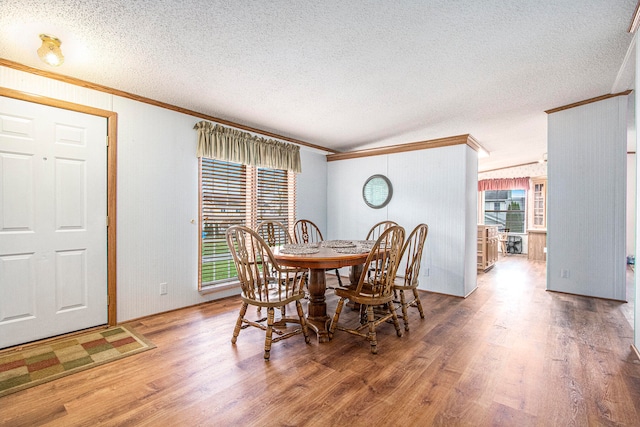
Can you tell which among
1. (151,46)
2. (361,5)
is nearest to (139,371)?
(151,46)

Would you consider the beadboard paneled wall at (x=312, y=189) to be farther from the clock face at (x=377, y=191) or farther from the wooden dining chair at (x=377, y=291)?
the wooden dining chair at (x=377, y=291)

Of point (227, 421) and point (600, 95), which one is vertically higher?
point (600, 95)

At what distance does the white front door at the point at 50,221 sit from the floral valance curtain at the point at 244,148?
1.02 meters

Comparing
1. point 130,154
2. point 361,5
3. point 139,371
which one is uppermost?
→ point 361,5

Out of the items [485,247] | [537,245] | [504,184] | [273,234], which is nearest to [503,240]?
[537,245]

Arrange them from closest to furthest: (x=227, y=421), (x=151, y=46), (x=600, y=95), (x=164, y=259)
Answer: (x=227, y=421), (x=151, y=46), (x=164, y=259), (x=600, y=95)

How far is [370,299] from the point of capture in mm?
2385

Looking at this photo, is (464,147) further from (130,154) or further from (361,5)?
(130,154)

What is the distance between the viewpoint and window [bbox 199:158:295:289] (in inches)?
145

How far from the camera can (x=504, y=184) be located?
8.41 meters

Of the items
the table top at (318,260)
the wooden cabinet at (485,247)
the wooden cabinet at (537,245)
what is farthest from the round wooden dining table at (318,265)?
the wooden cabinet at (537,245)

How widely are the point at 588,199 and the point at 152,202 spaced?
5.22 meters

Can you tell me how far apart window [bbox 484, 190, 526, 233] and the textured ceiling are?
5.57 m

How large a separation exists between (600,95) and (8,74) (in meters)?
5.92
